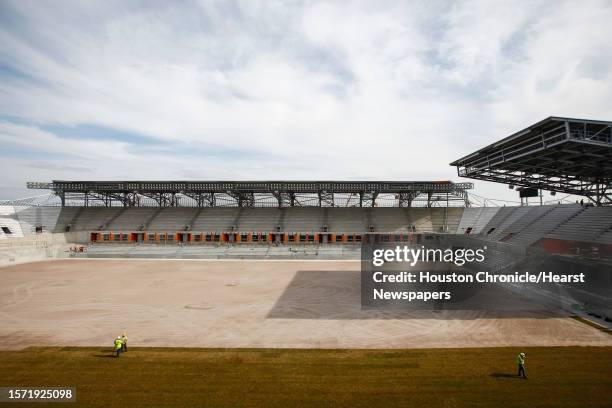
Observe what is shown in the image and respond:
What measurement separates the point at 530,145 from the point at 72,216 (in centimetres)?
7815

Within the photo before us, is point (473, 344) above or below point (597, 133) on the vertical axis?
below

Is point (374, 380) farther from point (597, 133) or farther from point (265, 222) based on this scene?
point (265, 222)

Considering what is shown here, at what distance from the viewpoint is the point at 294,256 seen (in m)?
53.2

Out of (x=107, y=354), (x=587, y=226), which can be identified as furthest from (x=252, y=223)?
(x=587, y=226)

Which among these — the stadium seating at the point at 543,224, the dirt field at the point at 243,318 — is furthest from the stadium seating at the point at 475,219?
the dirt field at the point at 243,318

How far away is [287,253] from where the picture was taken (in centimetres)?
5381

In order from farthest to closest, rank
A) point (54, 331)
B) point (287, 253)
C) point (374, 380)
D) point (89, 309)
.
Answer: point (287, 253) < point (89, 309) < point (54, 331) < point (374, 380)

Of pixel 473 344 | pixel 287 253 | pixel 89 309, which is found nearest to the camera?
pixel 473 344

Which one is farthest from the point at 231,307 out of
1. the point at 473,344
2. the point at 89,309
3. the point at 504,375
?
the point at 504,375

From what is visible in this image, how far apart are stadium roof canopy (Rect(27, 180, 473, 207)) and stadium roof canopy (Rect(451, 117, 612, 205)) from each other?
757 inches

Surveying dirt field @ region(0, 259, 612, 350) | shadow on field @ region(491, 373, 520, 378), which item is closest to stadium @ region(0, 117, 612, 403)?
dirt field @ region(0, 259, 612, 350)

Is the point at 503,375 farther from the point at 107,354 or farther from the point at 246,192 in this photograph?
the point at 246,192

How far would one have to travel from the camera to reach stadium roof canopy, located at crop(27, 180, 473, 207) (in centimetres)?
6150

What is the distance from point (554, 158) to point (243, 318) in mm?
31682
